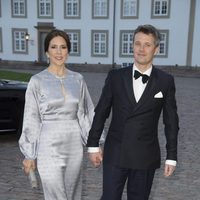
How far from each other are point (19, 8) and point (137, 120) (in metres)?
32.9

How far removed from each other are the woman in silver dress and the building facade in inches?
1011

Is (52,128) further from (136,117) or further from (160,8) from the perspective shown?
(160,8)

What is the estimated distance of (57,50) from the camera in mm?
2846

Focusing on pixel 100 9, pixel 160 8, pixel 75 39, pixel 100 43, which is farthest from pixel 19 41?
pixel 160 8

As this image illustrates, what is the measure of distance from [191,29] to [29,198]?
87.0ft

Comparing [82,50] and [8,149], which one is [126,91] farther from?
[82,50]

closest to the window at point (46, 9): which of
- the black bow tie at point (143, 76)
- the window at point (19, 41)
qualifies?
the window at point (19, 41)

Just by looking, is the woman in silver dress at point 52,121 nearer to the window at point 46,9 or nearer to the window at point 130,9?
the window at point 130,9

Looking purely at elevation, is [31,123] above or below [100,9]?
below

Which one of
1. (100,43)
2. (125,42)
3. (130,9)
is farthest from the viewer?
(100,43)

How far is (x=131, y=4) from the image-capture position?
99.1 ft

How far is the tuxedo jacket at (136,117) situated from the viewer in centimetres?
271

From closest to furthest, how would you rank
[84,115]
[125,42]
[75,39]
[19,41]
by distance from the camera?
[84,115] < [125,42] < [75,39] < [19,41]

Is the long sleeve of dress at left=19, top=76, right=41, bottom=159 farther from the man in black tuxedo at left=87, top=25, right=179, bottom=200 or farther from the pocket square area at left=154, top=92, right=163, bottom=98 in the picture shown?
the pocket square area at left=154, top=92, right=163, bottom=98
